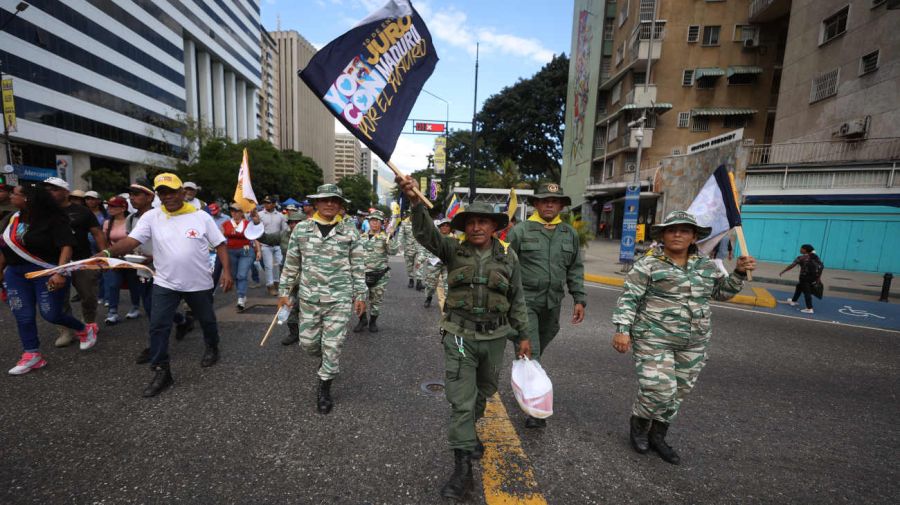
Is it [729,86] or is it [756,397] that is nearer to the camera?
[756,397]

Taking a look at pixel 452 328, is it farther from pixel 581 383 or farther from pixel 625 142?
pixel 625 142

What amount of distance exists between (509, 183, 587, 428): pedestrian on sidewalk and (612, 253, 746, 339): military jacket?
624 mm

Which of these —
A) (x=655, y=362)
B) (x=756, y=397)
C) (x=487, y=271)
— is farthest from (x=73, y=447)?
(x=756, y=397)

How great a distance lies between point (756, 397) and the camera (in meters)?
3.85

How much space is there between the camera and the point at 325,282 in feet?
11.5

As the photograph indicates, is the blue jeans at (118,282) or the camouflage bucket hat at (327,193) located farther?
the blue jeans at (118,282)

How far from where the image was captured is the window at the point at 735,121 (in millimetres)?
26656

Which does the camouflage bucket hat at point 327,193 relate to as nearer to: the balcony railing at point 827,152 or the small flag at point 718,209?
the small flag at point 718,209

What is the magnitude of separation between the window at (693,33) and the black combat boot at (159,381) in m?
33.9

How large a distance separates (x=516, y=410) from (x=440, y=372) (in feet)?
3.07

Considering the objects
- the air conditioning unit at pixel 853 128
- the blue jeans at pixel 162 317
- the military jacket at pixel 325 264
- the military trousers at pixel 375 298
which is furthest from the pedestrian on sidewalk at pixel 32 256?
the air conditioning unit at pixel 853 128

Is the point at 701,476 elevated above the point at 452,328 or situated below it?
below

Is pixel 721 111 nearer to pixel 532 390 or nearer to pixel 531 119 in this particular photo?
pixel 531 119

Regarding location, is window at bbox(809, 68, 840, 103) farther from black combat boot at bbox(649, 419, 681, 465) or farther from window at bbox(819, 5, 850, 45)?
black combat boot at bbox(649, 419, 681, 465)
